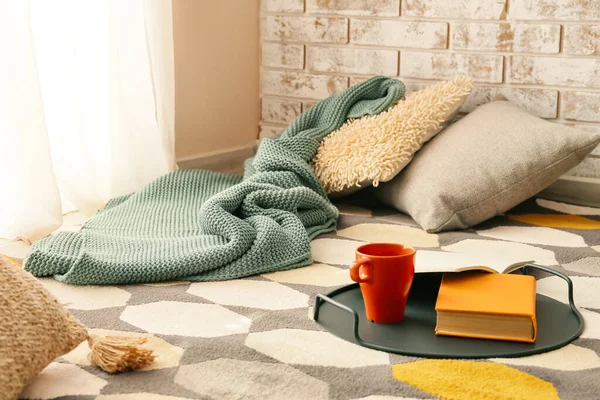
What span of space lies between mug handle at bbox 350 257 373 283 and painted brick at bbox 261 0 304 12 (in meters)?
1.45

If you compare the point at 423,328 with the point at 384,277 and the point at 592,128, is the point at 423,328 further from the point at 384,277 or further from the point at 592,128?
the point at 592,128

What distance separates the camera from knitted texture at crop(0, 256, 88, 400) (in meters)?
0.83

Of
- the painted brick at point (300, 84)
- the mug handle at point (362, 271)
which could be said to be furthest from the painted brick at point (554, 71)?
the mug handle at point (362, 271)

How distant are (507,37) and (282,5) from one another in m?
0.69

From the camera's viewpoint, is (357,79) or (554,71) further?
(357,79)

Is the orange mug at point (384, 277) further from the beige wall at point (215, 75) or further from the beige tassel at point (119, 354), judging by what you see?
the beige wall at point (215, 75)

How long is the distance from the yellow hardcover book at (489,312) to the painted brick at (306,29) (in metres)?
1.36

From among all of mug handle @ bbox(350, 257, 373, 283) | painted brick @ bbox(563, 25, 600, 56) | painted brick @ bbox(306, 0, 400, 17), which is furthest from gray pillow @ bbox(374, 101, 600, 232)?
mug handle @ bbox(350, 257, 373, 283)

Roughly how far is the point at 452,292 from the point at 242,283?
0.41 meters

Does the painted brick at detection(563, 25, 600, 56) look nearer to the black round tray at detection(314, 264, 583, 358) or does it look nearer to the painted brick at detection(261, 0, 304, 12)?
the painted brick at detection(261, 0, 304, 12)

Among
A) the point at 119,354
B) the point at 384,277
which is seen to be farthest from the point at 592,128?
the point at 119,354

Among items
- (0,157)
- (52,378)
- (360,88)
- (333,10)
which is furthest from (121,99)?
(52,378)

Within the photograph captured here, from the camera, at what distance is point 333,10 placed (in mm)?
2271

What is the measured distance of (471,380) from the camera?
0.92 meters
